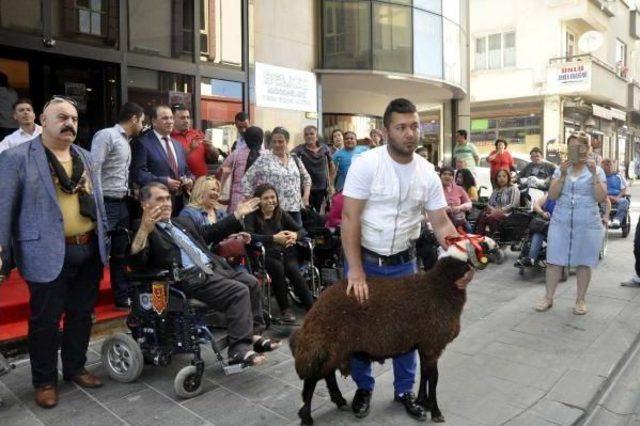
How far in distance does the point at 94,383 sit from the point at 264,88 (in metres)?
7.22

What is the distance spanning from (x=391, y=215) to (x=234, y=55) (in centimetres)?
700

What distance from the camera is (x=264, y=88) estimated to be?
1014cm

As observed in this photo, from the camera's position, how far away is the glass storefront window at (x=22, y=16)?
643 cm

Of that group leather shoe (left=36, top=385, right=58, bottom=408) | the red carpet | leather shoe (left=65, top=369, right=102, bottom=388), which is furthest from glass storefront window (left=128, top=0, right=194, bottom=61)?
leather shoe (left=36, top=385, right=58, bottom=408)

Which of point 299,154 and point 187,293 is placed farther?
point 299,154

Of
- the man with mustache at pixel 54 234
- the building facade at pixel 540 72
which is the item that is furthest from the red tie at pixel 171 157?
the building facade at pixel 540 72

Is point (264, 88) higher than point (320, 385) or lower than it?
higher

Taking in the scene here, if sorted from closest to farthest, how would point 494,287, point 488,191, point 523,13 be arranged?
1. point 494,287
2. point 488,191
3. point 523,13

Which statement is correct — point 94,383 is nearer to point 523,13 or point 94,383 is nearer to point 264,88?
point 264,88

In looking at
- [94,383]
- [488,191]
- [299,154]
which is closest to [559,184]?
[299,154]

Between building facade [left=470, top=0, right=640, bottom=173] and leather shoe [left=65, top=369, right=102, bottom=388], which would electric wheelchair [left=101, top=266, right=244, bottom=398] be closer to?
leather shoe [left=65, top=369, right=102, bottom=388]

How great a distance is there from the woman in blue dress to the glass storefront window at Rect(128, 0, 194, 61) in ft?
18.9

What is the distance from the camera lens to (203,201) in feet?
15.8

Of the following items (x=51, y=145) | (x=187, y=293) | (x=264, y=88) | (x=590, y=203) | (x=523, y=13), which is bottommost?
(x=187, y=293)
